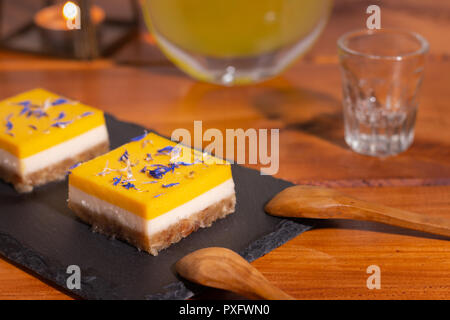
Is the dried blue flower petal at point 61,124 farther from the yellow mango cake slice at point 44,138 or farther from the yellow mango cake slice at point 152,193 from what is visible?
the yellow mango cake slice at point 152,193

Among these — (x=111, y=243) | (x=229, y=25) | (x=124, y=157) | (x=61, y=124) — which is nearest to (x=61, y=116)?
(x=61, y=124)

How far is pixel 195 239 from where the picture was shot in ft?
3.36

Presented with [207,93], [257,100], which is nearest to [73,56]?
[207,93]

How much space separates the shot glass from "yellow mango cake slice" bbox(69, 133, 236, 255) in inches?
13.5

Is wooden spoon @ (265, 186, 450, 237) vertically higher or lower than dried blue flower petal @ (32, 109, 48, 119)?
lower

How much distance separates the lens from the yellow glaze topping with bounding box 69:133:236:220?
0.99 m

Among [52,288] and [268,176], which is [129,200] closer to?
[52,288]

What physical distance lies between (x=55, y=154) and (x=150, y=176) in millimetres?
252

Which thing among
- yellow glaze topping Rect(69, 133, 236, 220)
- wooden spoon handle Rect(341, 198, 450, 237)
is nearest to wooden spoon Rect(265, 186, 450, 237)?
wooden spoon handle Rect(341, 198, 450, 237)

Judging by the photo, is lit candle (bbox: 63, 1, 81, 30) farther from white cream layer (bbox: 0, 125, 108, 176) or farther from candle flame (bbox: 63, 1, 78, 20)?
white cream layer (bbox: 0, 125, 108, 176)

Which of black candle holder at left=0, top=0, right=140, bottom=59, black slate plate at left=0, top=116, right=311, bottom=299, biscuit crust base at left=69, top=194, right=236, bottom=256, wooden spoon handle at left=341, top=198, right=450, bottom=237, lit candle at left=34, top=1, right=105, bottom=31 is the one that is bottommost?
black slate plate at left=0, top=116, right=311, bottom=299

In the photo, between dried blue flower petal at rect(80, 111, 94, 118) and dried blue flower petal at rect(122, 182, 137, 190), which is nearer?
dried blue flower petal at rect(122, 182, 137, 190)

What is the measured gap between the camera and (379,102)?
4.33ft

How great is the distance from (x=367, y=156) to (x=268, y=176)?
0.23 metres
